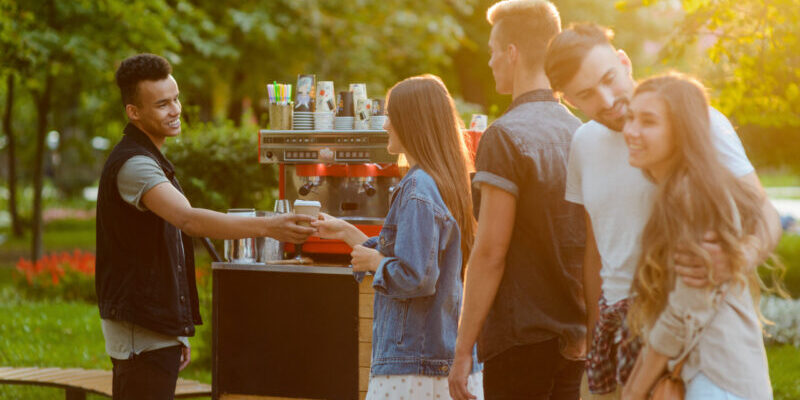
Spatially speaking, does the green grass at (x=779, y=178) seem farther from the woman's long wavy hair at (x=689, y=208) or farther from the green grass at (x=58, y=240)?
the woman's long wavy hair at (x=689, y=208)

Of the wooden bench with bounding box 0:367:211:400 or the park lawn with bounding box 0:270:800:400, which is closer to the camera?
the wooden bench with bounding box 0:367:211:400

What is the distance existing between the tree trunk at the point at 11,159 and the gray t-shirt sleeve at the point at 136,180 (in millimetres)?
11361

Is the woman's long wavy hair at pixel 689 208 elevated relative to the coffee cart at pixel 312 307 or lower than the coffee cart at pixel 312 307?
elevated

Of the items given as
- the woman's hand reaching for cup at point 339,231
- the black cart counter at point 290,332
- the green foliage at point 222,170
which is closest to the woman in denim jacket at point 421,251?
the woman's hand reaching for cup at point 339,231

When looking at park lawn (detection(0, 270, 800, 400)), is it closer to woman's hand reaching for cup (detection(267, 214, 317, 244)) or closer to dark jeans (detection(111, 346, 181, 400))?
dark jeans (detection(111, 346, 181, 400))

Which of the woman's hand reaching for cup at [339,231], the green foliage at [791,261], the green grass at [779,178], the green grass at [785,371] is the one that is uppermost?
the woman's hand reaching for cup at [339,231]

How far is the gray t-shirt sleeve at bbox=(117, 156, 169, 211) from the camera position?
12.6 ft

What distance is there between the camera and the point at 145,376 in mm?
3879

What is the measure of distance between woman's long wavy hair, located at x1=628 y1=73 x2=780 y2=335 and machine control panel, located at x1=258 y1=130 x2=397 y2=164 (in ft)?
8.97

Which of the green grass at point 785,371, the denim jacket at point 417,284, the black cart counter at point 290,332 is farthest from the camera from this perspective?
the green grass at point 785,371

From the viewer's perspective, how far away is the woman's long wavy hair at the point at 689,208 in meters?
2.44

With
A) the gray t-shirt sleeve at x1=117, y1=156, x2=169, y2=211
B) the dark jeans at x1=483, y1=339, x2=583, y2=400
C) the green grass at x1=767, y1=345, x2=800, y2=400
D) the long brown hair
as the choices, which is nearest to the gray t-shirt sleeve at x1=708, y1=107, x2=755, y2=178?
the dark jeans at x1=483, y1=339, x2=583, y2=400

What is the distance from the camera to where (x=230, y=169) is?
8.76 meters

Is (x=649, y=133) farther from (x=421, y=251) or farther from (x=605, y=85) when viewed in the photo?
(x=421, y=251)
